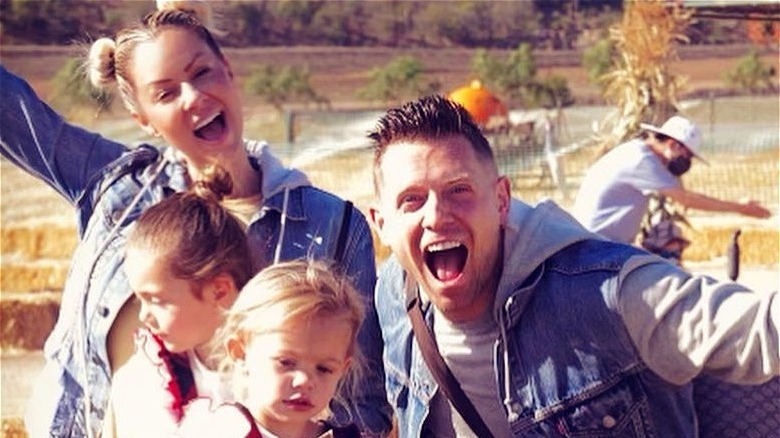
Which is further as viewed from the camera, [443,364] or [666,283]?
[443,364]

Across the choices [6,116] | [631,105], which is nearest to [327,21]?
[631,105]

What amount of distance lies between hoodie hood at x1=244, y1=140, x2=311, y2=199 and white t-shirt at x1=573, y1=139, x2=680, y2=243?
3672 mm

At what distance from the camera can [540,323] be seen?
3221mm

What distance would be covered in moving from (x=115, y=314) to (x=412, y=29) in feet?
88.8

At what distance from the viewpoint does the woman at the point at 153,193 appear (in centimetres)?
356

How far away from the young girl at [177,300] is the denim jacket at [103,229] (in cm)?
12

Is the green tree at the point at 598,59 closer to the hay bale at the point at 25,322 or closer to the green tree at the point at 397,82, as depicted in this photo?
the green tree at the point at 397,82

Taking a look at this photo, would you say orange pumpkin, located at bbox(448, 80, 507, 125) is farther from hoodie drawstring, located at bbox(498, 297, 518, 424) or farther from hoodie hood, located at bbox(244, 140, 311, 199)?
hoodie drawstring, located at bbox(498, 297, 518, 424)

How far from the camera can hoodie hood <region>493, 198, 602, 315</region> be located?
321cm

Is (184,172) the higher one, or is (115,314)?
(184,172)

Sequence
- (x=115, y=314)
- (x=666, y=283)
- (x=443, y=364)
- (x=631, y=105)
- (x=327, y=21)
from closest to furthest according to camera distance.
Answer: (x=666, y=283), (x=443, y=364), (x=115, y=314), (x=631, y=105), (x=327, y=21)

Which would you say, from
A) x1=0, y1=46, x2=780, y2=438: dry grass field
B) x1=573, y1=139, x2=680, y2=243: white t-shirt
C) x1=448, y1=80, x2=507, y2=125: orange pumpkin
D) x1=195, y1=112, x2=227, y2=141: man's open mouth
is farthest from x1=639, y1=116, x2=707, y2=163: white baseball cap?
x1=448, y1=80, x2=507, y2=125: orange pumpkin

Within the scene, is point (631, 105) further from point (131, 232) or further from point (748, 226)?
point (131, 232)

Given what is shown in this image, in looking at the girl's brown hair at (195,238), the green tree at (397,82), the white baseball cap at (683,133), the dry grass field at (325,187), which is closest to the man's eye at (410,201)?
the girl's brown hair at (195,238)
